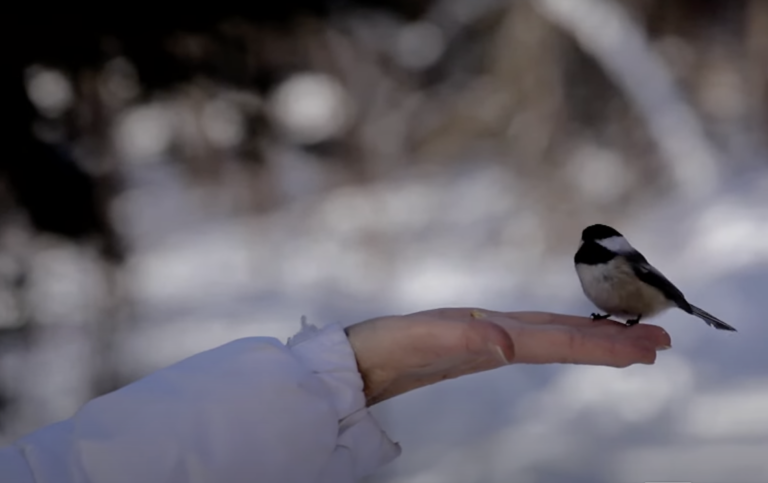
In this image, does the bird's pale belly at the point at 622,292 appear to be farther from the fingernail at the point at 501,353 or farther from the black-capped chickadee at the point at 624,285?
the fingernail at the point at 501,353

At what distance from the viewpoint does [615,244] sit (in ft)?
4.29

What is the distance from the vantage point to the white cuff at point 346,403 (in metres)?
0.83

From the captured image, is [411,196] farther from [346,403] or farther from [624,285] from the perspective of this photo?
[346,403]

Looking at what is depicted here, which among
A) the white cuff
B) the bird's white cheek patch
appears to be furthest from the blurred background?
the white cuff

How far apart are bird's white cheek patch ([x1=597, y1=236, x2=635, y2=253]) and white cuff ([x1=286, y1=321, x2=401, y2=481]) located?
24.2 inches

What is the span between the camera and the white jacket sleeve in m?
0.69

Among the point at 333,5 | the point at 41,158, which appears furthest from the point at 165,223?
the point at 333,5

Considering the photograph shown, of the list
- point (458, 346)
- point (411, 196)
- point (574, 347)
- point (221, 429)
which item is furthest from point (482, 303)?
point (221, 429)

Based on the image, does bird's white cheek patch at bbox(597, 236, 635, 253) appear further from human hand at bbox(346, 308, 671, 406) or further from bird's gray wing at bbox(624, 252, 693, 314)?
human hand at bbox(346, 308, 671, 406)

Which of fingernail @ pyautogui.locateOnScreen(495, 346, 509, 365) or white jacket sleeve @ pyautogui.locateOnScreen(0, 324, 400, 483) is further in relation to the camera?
fingernail @ pyautogui.locateOnScreen(495, 346, 509, 365)

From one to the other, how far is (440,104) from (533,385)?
68 cm

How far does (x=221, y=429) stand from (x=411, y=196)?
0.99m

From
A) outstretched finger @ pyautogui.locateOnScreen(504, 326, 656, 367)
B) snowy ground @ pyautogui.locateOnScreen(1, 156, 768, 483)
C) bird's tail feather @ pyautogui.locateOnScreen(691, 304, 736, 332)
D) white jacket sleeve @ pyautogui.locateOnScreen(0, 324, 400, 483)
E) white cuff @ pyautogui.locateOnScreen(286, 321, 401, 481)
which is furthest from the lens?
snowy ground @ pyautogui.locateOnScreen(1, 156, 768, 483)

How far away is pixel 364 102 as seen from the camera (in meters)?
1.67
